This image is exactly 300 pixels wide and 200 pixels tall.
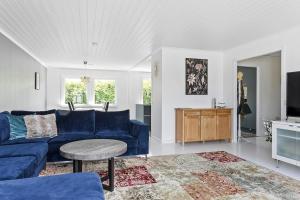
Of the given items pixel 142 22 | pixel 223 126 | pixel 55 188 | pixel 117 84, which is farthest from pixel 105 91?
pixel 55 188

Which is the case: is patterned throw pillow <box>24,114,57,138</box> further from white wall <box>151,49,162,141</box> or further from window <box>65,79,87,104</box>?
window <box>65,79,87,104</box>

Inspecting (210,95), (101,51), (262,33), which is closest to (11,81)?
(101,51)

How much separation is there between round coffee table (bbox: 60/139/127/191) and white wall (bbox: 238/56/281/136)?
505 centimetres

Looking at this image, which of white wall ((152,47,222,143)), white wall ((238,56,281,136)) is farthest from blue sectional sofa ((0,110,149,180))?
white wall ((238,56,281,136))

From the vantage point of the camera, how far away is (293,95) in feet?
11.0

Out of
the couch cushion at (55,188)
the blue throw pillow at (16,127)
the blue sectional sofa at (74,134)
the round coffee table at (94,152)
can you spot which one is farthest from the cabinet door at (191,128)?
the couch cushion at (55,188)

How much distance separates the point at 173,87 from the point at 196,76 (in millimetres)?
702

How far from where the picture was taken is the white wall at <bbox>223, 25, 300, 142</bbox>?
3.64 meters

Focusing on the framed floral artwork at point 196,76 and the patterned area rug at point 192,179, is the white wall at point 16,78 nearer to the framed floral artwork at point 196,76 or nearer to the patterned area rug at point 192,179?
the patterned area rug at point 192,179

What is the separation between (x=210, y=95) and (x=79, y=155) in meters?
4.16

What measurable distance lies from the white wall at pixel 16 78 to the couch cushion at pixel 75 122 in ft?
3.87

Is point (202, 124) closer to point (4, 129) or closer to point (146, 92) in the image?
point (4, 129)

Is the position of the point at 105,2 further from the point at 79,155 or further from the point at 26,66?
the point at 26,66

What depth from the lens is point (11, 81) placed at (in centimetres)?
430
